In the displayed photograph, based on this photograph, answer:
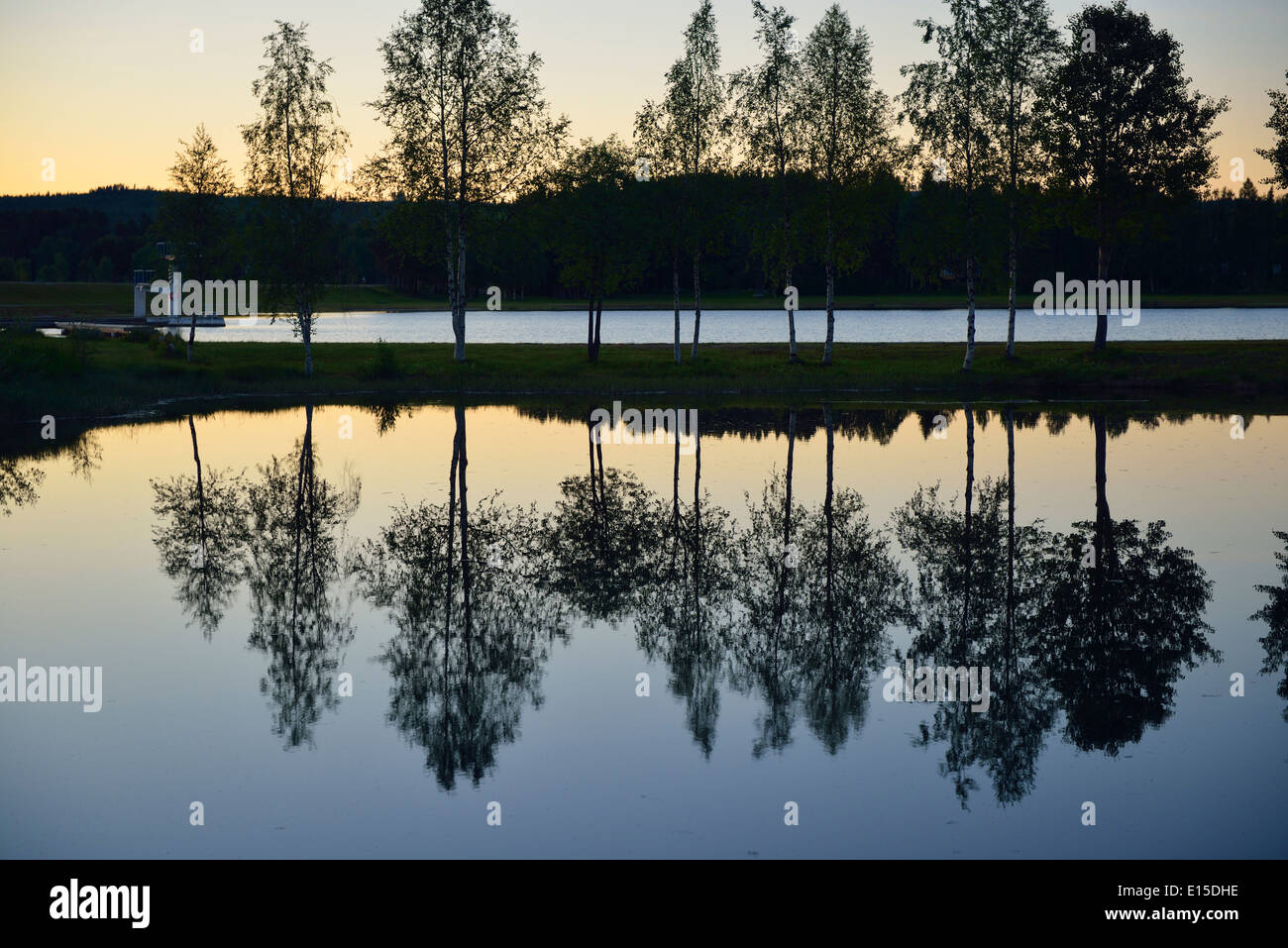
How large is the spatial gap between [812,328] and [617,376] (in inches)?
1977

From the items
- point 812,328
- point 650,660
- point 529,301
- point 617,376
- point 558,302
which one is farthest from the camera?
point 529,301

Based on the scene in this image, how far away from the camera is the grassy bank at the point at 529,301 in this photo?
132 metres

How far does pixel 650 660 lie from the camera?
16312 mm

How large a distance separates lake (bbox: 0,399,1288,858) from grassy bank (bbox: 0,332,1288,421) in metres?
19.0

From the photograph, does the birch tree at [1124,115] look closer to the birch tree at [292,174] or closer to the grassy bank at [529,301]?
the birch tree at [292,174]

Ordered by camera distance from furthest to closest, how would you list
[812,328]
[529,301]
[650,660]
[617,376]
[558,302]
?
[529,301]
[558,302]
[812,328]
[617,376]
[650,660]

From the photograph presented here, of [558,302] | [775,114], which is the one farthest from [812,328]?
[558,302]

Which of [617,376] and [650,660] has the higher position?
[617,376]

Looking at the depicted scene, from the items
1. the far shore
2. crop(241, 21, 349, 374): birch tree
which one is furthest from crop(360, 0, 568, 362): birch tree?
the far shore

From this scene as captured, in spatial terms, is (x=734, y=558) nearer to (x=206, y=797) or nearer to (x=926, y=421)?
(x=206, y=797)

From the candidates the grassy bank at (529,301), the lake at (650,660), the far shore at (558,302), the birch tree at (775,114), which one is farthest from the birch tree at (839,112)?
the grassy bank at (529,301)

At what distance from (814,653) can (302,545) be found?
452 inches

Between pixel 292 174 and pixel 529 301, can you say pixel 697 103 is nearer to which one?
pixel 292 174

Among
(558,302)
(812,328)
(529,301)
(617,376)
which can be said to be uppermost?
(529,301)
